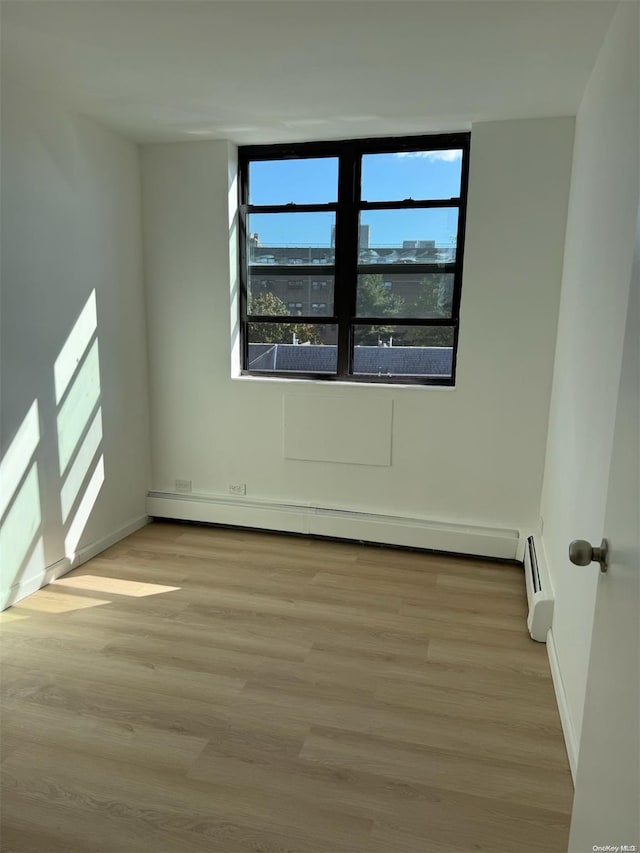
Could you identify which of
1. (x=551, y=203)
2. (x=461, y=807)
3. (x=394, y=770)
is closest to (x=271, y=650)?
(x=394, y=770)

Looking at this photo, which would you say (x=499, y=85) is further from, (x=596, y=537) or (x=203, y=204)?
(x=596, y=537)

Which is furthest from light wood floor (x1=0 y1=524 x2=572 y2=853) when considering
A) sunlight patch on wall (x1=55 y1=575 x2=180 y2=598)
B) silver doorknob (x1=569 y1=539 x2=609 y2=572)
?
silver doorknob (x1=569 y1=539 x2=609 y2=572)

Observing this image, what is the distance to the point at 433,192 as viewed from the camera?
11.9 ft

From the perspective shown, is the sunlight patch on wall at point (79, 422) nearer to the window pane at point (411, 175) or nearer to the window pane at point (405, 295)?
the window pane at point (405, 295)

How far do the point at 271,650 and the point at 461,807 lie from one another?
3.58ft

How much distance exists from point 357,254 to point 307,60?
141 centimetres

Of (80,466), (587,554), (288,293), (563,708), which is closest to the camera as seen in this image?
(587,554)

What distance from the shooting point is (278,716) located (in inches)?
86.7

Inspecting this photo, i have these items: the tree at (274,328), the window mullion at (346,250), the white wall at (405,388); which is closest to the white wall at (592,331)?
the white wall at (405,388)

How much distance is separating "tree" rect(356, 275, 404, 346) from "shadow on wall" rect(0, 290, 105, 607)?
173cm

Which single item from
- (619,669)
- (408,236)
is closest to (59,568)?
(408,236)

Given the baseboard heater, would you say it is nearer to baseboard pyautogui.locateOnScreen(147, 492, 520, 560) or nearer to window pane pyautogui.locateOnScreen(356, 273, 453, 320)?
baseboard pyautogui.locateOnScreen(147, 492, 520, 560)

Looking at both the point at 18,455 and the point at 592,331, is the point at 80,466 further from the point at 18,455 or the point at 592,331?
the point at 592,331

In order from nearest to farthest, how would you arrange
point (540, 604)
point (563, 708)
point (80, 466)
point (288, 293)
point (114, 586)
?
1. point (563, 708)
2. point (540, 604)
3. point (114, 586)
4. point (80, 466)
5. point (288, 293)
